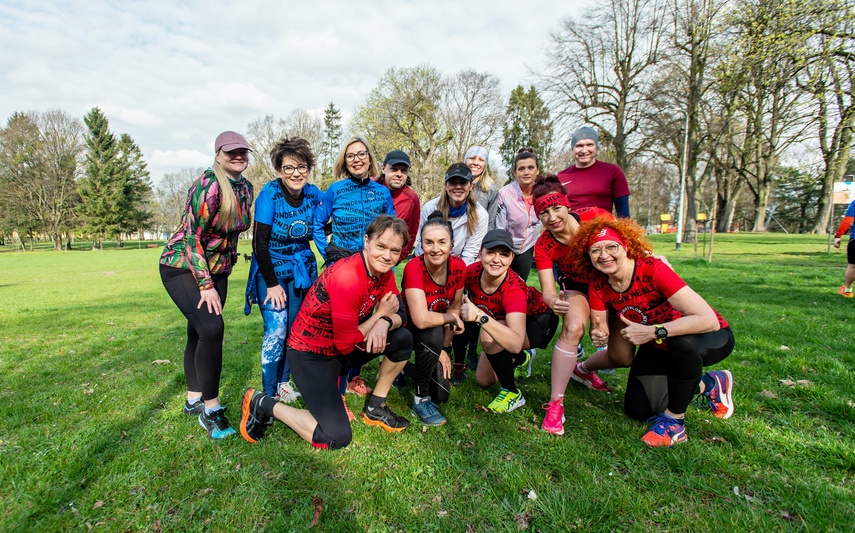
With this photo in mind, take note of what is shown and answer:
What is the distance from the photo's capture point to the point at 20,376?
189 inches

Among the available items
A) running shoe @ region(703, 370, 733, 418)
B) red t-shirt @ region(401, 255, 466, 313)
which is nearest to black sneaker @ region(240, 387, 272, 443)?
red t-shirt @ region(401, 255, 466, 313)

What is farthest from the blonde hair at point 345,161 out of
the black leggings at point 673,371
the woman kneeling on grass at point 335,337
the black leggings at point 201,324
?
the black leggings at point 673,371

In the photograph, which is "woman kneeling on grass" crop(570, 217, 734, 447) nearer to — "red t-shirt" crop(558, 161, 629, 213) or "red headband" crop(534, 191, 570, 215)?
"red headband" crop(534, 191, 570, 215)

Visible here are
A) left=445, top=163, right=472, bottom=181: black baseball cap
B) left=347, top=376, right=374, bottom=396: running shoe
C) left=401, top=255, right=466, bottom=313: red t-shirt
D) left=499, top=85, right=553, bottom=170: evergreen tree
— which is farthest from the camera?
left=499, top=85, right=553, bottom=170: evergreen tree

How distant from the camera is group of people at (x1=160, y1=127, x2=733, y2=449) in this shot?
10.0 ft

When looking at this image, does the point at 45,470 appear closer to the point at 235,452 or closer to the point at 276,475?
the point at 235,452

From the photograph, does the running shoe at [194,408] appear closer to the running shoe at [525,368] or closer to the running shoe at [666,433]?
the running shoe at [525,368]

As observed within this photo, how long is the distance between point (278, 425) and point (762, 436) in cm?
376

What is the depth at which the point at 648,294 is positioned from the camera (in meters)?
3.13

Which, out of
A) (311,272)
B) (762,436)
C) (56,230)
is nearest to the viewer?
(762,436)

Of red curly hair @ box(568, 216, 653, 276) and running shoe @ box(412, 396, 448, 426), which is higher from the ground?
red curly hair @ box(568, 216, 653, 276)

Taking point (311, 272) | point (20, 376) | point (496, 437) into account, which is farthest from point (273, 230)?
point (20, 376)

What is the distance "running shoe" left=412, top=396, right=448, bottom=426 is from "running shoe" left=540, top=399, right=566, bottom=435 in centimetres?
84

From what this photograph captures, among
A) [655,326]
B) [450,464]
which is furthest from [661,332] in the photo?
[450,464]
